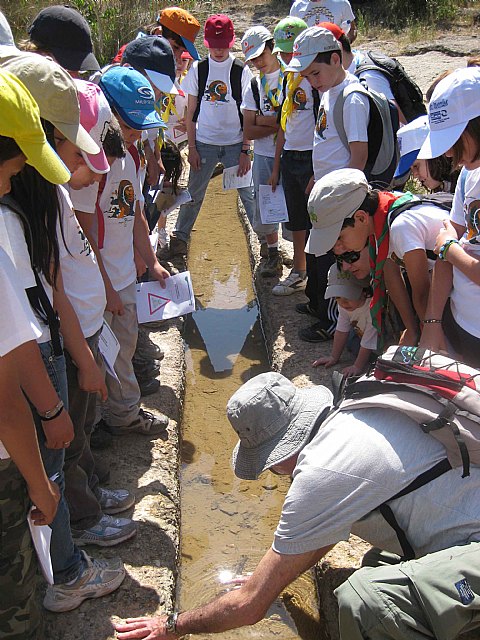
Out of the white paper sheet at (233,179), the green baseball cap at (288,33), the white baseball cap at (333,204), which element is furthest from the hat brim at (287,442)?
the white paper sheet at (233,179)

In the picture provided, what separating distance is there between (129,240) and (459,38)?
1108cm

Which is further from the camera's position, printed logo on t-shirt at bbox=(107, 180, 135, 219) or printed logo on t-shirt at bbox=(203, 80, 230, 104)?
printed logo on t-shirt at bbox=(203, 80, 230, 104)

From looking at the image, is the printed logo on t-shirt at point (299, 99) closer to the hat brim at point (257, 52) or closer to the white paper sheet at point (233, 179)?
the hat brim at point (257, 52)

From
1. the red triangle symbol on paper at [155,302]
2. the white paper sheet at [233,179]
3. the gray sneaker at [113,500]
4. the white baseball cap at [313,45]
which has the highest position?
the white baseball cap at [313,45]

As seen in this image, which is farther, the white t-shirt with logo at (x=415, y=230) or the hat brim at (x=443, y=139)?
the white t-shirt with logo at (x=415, y=230)

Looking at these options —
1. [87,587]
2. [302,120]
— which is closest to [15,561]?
[87,587]

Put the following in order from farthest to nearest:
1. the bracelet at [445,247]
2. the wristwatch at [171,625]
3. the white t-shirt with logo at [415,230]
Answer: the white t-shirt with logo at [415,230]
the bracelet at [445,247]
the wristwatch at [171,625]

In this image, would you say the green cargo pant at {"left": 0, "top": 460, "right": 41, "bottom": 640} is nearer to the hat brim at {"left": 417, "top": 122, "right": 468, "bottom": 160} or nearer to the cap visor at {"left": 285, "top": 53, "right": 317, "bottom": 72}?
the hat brim at {"left": 417, "top": 122, "right": 468, "bottom": 160}

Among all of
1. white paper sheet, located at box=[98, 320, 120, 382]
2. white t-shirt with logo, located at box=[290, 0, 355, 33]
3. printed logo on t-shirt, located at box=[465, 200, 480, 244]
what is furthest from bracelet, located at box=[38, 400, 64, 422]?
white t-shirt with logo, located at box=[290, 0, 355, 33]

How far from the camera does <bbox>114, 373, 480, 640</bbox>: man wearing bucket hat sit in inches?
75.6

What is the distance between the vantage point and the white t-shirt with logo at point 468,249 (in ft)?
8.91

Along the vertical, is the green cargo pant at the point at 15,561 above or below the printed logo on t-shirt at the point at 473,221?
below

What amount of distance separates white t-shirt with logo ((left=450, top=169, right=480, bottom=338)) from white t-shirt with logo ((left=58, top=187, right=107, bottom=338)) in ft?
4.49

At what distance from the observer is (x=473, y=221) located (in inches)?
107
